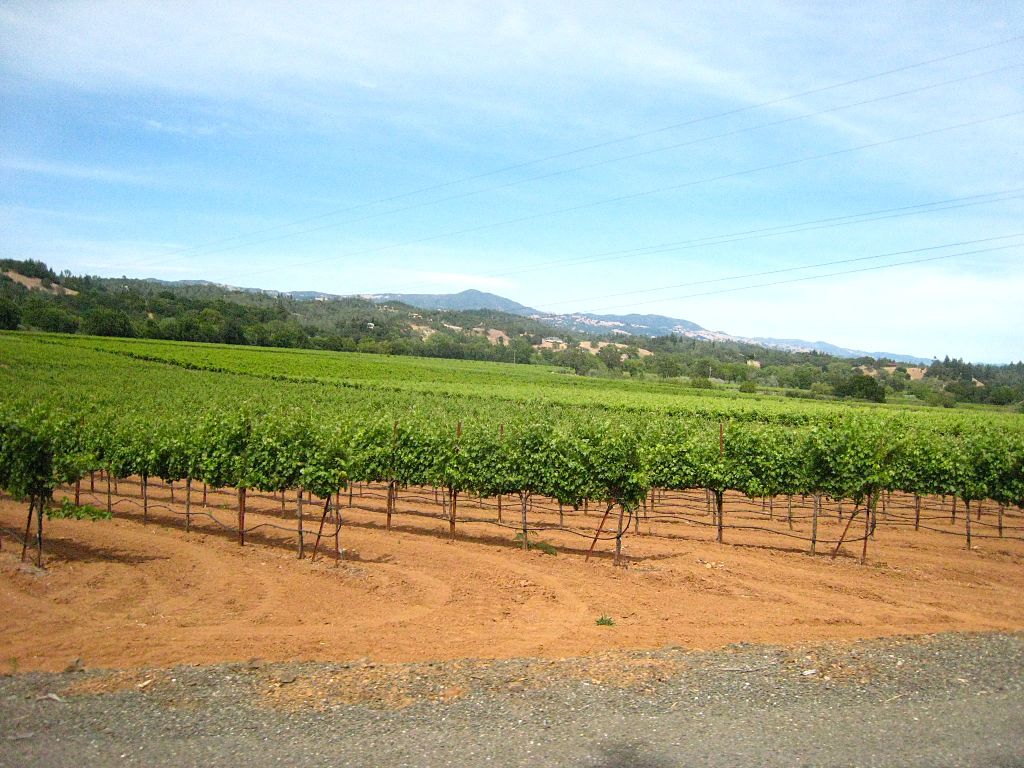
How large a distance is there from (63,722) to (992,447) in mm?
22677

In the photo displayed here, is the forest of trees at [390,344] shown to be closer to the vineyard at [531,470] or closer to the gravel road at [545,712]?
the vineyard at [531,470]

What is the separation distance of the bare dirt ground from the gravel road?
3.41 feet

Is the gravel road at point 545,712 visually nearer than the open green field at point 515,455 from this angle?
Yes

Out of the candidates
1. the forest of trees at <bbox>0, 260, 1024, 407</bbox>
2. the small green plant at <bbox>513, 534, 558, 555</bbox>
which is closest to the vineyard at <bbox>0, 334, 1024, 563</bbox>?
the small green plant at <bbox>513, 534, 558, 555</bbox>

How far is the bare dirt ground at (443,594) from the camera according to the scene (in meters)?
10.7

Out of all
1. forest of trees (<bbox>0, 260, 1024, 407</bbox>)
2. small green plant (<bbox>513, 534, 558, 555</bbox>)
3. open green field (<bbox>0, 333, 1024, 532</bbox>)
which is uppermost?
forest of trees (<bbox>0, 260, 1024, 407</bbox>)

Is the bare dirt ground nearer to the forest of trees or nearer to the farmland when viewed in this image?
the farmland

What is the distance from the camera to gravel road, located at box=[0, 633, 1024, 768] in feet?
22.7

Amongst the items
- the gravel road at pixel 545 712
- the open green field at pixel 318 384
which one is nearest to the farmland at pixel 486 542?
the gravel road at pixel 545 712

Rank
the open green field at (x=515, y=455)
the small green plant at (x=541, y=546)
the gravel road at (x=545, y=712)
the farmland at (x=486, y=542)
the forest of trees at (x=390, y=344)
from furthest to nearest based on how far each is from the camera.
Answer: the forest of trees at (x=390, y=344) < the small green plant at (x=541, y=546) < the open green field at (x=515, y=455) < the farmland at (x=486, y=542) < the gravel road at (x=545, y=712)

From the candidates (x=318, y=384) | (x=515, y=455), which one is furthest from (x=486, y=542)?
(x=318, y=384)

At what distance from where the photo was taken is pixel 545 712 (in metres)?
7.97

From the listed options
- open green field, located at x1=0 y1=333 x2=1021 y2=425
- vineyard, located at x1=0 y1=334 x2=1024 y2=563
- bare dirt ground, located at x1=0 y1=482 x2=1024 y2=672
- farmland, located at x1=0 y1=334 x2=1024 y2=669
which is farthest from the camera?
open green field, located at x1=0 y1=333 x2=1021 y2=425

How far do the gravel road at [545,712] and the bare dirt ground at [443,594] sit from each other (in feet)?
3.41
